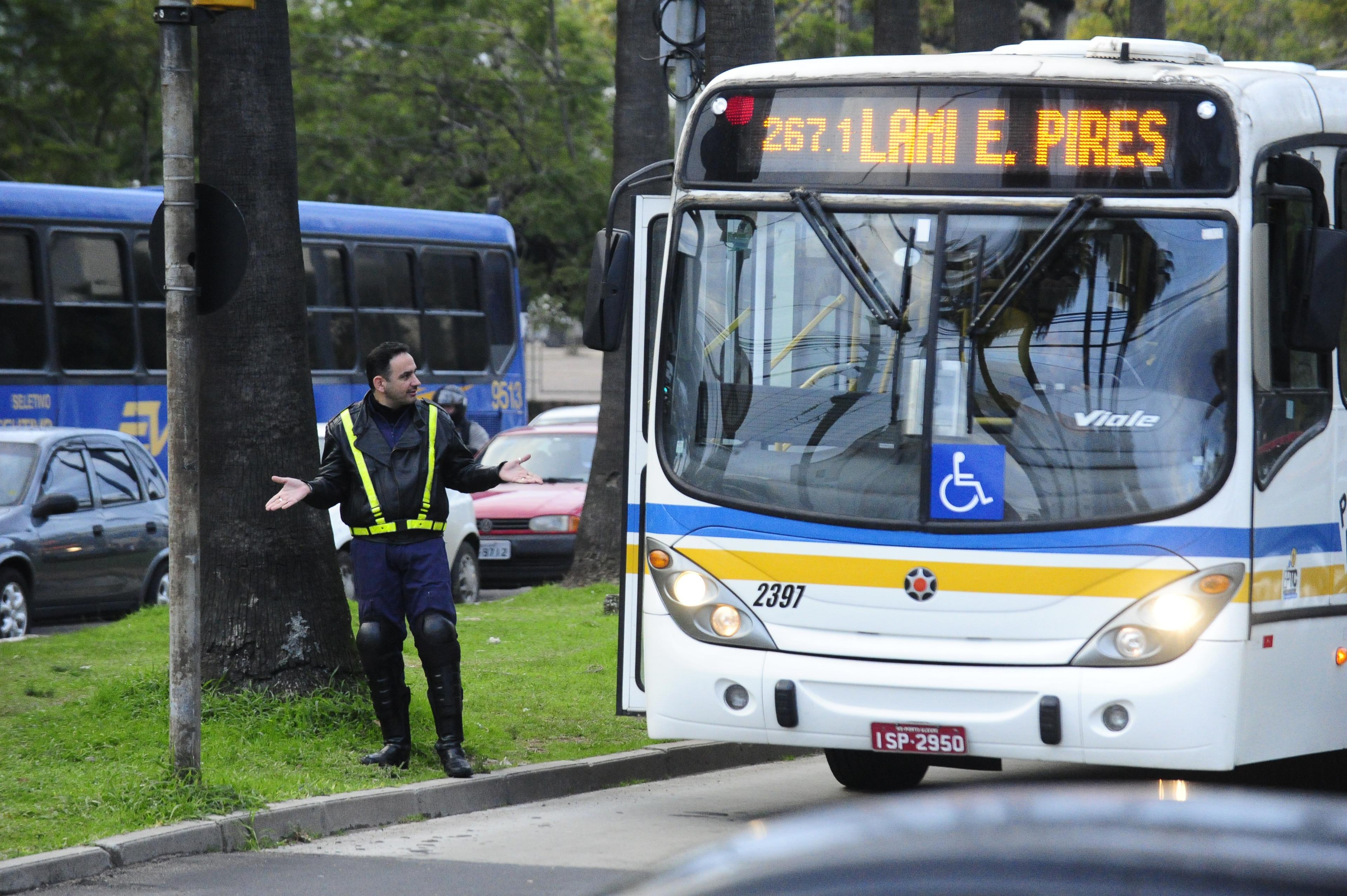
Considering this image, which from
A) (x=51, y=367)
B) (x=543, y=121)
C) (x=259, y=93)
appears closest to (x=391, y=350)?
(x=259, y=93)

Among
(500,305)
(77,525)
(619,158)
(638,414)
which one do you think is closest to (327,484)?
(638,414)

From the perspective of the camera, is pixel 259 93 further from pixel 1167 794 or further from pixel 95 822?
pixel 1167 794

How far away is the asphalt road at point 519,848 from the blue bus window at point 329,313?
13.4m

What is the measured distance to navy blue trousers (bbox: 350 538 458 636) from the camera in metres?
8.27

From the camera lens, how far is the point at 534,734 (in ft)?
31.3

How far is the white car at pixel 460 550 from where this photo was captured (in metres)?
15.8

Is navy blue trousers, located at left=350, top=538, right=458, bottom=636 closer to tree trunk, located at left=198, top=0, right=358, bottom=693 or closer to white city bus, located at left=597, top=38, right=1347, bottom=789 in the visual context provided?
tree trunk, located at left=198, top=0, right=358, bottom=693

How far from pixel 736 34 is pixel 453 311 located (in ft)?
38.7

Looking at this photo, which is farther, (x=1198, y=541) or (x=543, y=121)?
(x=543, y=121)

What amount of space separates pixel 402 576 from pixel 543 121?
1103 inches

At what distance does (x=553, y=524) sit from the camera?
18.8m

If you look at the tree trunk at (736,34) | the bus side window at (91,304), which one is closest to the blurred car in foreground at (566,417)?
the bus side window at (91,304)

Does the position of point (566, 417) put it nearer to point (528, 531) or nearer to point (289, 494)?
point (528, 531)

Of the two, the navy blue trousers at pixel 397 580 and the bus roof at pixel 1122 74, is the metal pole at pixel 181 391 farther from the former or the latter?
the bus roof at pixel 1122 74
